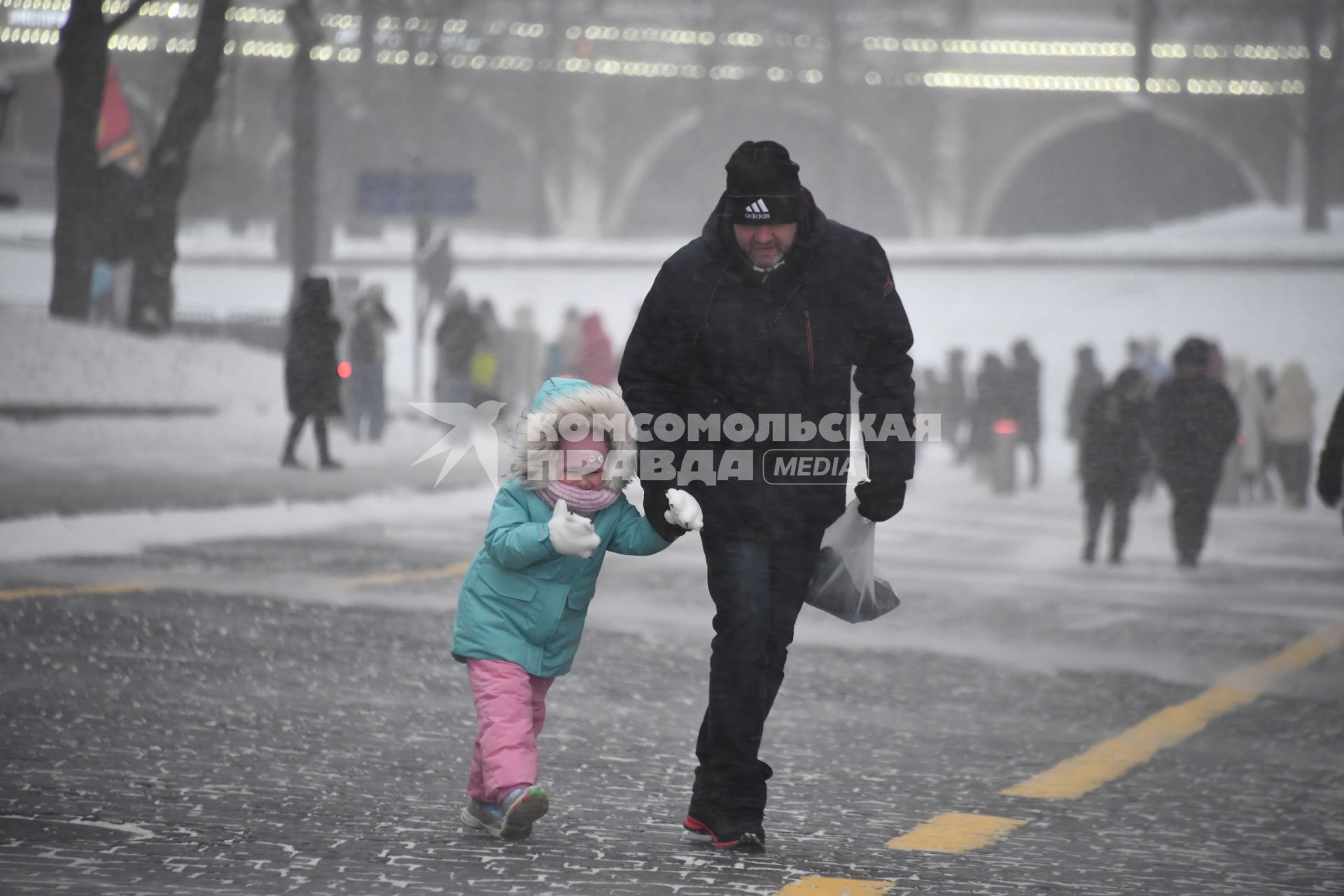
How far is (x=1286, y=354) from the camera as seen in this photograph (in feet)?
122

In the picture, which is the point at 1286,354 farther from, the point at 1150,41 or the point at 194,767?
the point at 194,767

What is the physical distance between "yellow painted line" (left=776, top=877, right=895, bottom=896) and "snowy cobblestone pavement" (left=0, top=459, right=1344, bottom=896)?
2 cm

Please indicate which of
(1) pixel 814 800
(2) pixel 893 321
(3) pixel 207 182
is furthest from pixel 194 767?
(3) pixel 207 182

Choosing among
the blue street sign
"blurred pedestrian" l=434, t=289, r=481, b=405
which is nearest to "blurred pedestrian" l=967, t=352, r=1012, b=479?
"blurred pedestrian" l=434, t=289, r=481, b=405

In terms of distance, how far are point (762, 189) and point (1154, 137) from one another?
5556 cm

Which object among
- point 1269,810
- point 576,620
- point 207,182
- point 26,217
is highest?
point 207,182

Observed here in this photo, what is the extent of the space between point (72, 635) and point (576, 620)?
140 inches

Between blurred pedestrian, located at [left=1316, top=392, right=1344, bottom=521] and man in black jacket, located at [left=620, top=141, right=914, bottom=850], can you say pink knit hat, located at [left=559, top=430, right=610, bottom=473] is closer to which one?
man in black jacket, located at [left=620, top=141, right=914, bottom=850]

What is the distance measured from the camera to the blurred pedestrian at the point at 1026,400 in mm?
21094

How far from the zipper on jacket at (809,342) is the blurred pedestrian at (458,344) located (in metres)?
16.4

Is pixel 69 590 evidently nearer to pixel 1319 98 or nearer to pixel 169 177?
pixel 169 177

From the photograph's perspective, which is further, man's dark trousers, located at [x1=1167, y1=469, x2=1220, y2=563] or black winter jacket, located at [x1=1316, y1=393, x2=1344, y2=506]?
man's dark trousers, located at [x1=1167, y1=469, x2=1220, y2=563]

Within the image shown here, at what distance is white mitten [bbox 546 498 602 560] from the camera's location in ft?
13.3

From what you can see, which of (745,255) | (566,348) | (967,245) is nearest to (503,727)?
(745,255)
